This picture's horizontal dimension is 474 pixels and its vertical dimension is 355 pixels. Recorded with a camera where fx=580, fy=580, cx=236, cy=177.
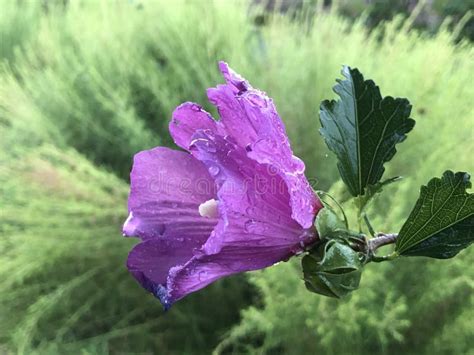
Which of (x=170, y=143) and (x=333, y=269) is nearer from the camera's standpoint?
(x=333, y=269)

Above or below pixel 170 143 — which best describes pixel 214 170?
above

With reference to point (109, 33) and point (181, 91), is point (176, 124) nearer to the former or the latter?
point (181, 91)

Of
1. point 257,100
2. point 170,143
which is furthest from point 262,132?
point 170,143

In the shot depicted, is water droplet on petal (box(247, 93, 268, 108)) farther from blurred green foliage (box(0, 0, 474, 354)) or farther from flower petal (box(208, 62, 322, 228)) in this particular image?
blurred green foliage (box(0, 0, 474, 354))

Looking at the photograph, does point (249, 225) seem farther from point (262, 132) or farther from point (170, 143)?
point (170, 143)

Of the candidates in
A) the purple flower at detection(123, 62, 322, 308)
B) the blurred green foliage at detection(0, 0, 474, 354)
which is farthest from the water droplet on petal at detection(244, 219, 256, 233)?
the blurred green foliage at detection(0, 0, 474, 354)
